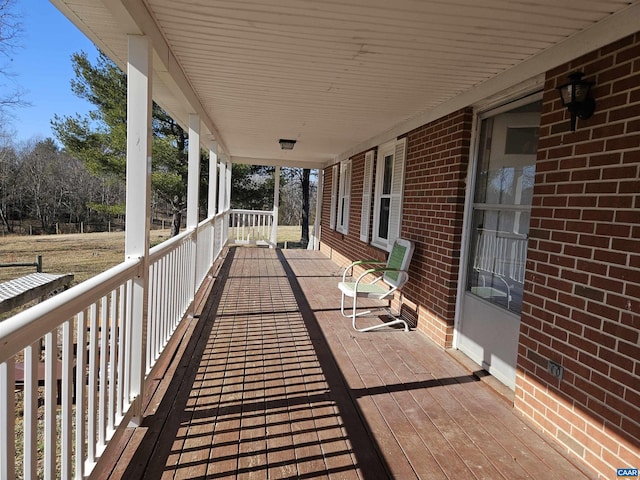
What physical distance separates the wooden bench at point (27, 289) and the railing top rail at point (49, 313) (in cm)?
320

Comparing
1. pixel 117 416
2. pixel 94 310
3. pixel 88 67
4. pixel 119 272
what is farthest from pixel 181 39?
pixel 88 67

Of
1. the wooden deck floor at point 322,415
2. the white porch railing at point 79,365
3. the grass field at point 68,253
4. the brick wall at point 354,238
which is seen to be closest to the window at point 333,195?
the brick wall at point 354,238

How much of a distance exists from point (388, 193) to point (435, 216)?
5.39 feet

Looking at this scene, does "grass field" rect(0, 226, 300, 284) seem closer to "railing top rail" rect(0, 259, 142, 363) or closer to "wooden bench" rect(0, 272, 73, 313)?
"wooden bench" rect(0, 272, 73, 313)

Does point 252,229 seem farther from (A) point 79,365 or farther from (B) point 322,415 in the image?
(A) point 79,365

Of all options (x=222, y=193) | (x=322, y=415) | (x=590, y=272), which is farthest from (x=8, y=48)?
(x=590, y=272)

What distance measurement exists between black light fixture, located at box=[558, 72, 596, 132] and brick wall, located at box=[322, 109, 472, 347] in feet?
4.16

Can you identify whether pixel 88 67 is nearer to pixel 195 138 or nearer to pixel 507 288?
pixel 195 138

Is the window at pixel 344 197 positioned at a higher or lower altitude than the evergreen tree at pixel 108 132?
lower

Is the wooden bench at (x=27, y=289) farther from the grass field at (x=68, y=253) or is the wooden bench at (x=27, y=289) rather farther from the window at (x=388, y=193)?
the grass field at (x=68, y=253)

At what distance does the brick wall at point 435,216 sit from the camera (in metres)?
3.43

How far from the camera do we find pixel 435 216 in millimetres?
3807

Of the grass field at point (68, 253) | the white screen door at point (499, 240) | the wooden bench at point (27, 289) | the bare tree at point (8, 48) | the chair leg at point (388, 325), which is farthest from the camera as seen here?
the grass field at point (68, 253)

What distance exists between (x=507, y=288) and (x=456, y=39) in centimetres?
173
